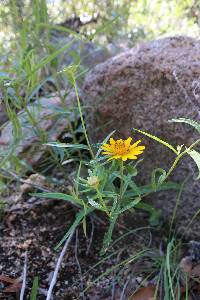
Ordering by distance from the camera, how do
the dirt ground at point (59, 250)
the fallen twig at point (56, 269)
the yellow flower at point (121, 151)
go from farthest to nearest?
the dirt ground at point (59, 250) → the fallen twig at point (56, 269) → the yellow flower at point (121, 151)

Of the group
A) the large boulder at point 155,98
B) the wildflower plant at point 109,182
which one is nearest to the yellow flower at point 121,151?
the wildflower plant at point 109,182

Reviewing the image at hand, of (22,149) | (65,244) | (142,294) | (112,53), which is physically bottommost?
(142,294)

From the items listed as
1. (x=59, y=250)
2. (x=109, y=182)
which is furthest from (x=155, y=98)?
(x=59, y=250)

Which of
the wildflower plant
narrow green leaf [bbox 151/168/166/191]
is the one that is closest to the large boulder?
the wildflower plant

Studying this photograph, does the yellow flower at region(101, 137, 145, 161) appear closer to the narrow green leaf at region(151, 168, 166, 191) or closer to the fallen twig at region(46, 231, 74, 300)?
the narrow green leaf at region(151, 168, 166, 191)

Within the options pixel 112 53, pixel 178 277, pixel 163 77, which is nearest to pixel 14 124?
pixel 163 77

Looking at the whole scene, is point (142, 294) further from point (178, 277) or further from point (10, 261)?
point (10, 261)

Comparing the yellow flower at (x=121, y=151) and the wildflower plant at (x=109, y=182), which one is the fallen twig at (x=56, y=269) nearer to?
the wildflower plant at (x=109, y=182)

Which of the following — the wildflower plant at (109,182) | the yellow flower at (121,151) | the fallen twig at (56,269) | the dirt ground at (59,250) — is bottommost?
the dirt ground at (59,250)

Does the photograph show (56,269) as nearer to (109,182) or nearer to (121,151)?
(109,182)
